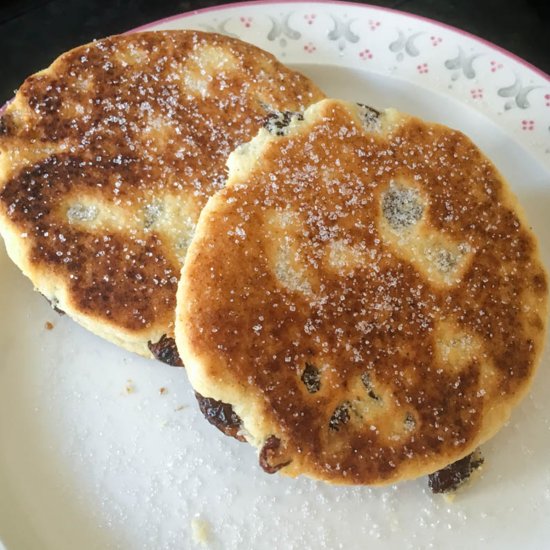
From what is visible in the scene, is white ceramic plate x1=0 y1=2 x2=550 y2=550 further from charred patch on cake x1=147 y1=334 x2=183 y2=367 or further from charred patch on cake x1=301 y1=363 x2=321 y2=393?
charred patch on cake x1=301 y1=363 x2=321 y2=393

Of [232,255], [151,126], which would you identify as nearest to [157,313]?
[232,255]

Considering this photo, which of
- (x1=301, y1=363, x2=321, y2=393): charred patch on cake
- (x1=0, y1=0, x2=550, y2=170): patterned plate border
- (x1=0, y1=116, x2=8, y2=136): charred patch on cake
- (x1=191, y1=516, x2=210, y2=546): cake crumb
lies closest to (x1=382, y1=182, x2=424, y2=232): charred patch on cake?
(x1=301, y1=363, x2=321, y2=393): charred patch on cake

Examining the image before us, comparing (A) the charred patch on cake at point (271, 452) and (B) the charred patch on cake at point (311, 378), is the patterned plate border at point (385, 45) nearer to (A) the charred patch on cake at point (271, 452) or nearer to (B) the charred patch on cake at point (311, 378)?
(B) the charred patch on cake at point (311, 378)

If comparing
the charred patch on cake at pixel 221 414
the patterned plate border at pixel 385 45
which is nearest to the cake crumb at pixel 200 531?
the charred patch on cake at pixel 221 414

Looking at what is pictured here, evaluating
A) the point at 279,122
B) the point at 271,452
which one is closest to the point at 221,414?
the point at 271,452

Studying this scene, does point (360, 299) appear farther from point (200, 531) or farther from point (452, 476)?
point (200, 531)

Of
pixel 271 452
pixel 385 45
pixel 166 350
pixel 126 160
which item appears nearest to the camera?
pixel 271 452
